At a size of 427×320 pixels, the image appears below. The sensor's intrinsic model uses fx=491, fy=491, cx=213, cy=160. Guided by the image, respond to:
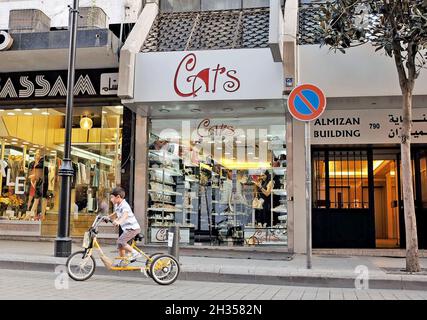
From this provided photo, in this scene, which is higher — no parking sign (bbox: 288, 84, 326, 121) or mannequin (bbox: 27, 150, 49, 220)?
no parking sign (bbox: 288, 84, 326, 121)

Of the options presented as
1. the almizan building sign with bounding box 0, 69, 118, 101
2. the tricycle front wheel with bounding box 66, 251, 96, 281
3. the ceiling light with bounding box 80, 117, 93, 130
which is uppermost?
the almizan building sign with bounding box 0, 69, 118, 101

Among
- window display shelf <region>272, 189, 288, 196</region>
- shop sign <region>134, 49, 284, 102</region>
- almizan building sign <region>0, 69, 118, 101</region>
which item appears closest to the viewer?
shop sign <region>134, 49, 284, 102</region>

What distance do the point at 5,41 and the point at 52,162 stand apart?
4018mm

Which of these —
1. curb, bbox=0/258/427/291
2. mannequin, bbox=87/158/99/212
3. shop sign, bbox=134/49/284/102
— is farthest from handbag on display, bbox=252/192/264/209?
mannequin, bbox=87/158/99/212

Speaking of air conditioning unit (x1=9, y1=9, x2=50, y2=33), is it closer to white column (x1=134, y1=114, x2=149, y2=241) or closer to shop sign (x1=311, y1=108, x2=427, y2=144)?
white column (x1=134, y1=114, x2=149, y2=241)

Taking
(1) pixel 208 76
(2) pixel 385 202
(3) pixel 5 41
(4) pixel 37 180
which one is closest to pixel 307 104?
(1) pixel 208 76

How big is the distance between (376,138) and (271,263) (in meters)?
4.24

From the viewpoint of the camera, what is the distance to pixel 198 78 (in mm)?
10930

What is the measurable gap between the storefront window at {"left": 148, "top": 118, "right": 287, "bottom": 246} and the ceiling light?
2.12m

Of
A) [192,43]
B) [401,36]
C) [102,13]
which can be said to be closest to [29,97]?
[102,13]

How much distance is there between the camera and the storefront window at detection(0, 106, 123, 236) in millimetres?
13586

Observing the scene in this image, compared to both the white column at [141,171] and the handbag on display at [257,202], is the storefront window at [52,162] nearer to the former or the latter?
the white column at [141,171]

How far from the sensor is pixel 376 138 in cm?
1171
